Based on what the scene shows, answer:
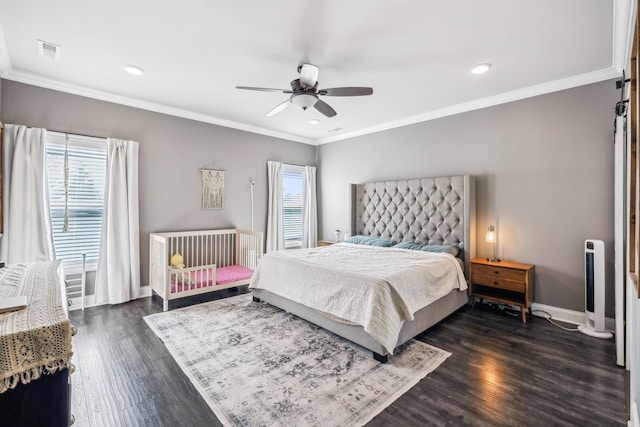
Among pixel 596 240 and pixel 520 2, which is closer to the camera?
pixel 520 2

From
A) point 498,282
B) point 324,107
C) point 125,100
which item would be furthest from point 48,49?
point 498,282

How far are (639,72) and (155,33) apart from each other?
10.8 ft

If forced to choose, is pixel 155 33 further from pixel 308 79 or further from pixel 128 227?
pixel 128 227

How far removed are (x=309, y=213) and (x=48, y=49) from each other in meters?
4.45

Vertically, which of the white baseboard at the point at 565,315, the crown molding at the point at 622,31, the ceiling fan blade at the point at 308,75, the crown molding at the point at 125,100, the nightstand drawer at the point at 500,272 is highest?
the crown molding at the point at 125,100

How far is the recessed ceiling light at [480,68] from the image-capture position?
298 cm

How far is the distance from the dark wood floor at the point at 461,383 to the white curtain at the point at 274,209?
8.98 feet

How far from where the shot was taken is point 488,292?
12.0 ft

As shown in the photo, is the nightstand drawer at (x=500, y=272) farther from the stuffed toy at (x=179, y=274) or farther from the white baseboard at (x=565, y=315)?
the stuffed toy at (x=179, y=274)

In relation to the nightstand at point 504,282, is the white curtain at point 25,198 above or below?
above

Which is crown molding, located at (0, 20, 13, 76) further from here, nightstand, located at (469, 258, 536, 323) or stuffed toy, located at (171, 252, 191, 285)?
nightstand, located at (469, 258, 536, 323)

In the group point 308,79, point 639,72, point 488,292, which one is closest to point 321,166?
point 308,79

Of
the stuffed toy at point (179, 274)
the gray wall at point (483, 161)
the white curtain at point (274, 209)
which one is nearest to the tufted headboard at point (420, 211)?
the gray wall at point (483, 161)

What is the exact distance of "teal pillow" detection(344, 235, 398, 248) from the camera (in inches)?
178
